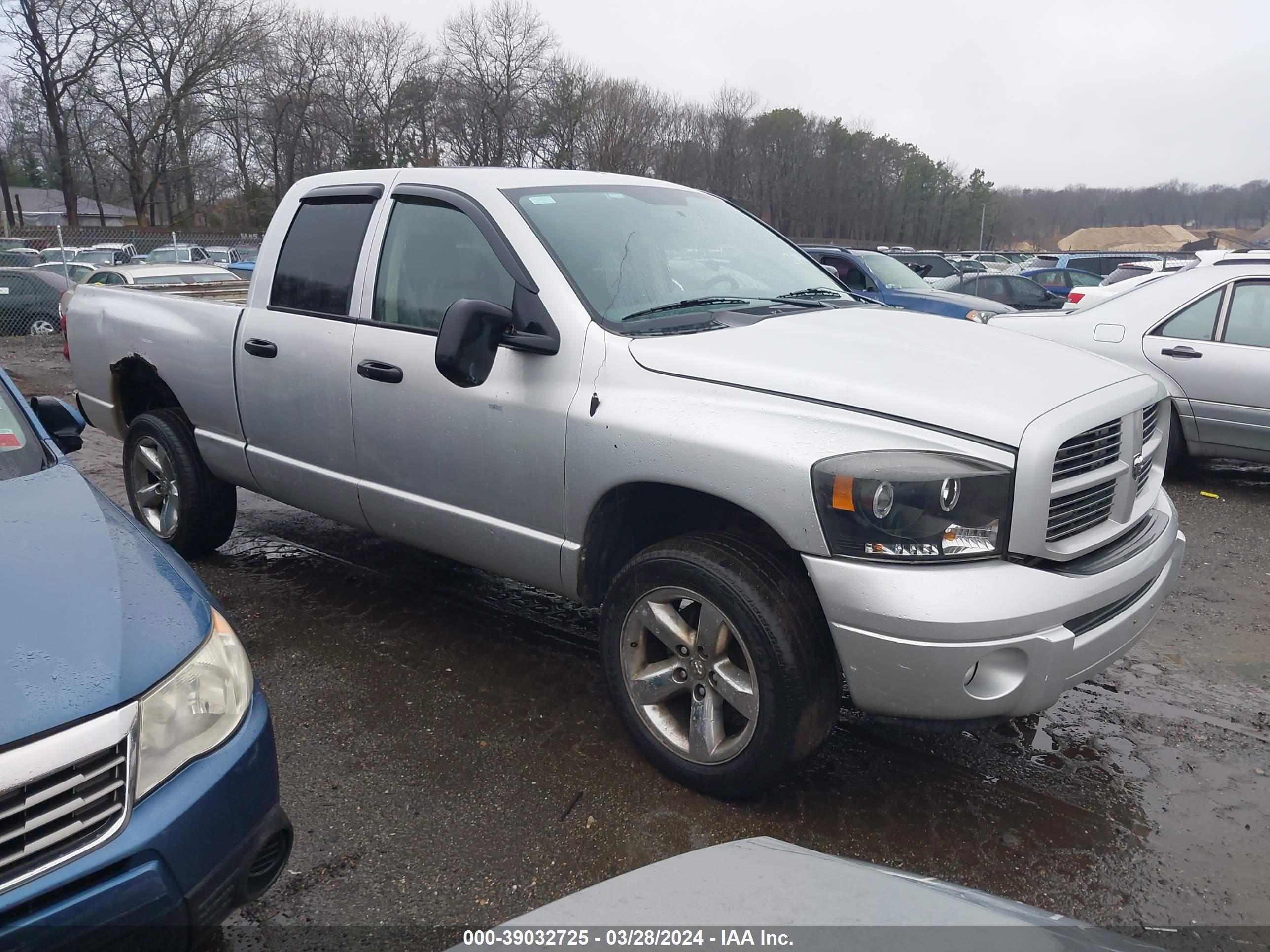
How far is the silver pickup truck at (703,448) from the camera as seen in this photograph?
2.61 meters

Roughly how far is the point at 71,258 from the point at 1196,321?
2692 centimetres

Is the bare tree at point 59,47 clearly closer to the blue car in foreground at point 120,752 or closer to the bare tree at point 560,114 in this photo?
the bare tree at point 560,114

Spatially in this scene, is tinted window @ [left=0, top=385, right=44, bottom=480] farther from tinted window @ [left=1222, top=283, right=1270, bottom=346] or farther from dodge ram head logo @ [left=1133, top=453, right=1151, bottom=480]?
tinted window @ [left=1222, top=283, right=1270, bottom=346]

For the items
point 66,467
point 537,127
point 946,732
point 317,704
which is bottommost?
point 317,704

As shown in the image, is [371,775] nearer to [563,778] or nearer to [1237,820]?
[563,778]

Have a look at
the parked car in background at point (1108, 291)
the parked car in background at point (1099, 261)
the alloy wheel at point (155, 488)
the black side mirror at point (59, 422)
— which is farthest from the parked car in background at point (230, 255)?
the black side mirror at point (59, 422)

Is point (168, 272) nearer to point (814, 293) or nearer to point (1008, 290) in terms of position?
point (814, 293)

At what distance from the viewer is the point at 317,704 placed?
146 inches

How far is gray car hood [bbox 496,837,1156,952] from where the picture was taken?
1369 millimetres

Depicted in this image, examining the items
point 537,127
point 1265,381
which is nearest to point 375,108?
point 537,127

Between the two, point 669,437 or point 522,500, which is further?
point 522,500

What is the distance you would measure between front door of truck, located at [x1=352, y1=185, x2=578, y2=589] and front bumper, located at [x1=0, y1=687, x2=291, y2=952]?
1340 mm

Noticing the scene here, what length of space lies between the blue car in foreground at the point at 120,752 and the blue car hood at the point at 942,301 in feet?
30.5

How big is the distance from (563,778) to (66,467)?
1.85 meters
